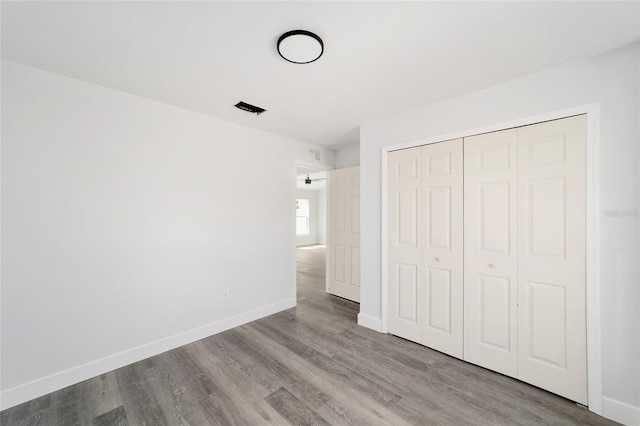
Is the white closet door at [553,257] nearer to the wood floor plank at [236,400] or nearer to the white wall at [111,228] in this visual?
the wood floor plank at [236,400]

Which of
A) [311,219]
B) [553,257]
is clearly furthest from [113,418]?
[311,219]

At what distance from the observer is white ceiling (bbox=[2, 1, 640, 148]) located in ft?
4.69

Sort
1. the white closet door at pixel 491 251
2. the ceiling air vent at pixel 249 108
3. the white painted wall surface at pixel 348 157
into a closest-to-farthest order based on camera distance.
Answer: the white closet door at pixel 491 251, the ceiling air vent at pixel 249 108, the white painted wall surface at pixel 348 157

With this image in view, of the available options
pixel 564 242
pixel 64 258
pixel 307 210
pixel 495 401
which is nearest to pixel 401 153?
pixel 564 242

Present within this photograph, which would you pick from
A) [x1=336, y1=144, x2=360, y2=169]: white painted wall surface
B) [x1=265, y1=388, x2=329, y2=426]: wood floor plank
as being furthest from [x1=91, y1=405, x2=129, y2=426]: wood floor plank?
[x1=336, y1=144, x2=360, y2=169]: white painted wall surface

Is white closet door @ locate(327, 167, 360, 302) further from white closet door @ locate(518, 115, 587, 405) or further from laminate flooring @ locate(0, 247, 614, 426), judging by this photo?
white closet door @ locate(518, 115, 587, 405)

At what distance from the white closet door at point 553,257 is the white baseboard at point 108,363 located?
299cm

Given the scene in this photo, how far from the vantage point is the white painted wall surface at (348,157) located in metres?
4.29

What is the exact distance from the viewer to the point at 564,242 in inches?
77.4

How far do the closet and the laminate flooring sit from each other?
0.24 m

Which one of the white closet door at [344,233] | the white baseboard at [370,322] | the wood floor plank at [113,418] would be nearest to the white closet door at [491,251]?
the white baseboard at [370,322]

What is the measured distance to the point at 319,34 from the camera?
5.29ft

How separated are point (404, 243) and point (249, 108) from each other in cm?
232

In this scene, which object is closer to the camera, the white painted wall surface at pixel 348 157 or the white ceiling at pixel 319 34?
the white ceiling at pixel 319 34
